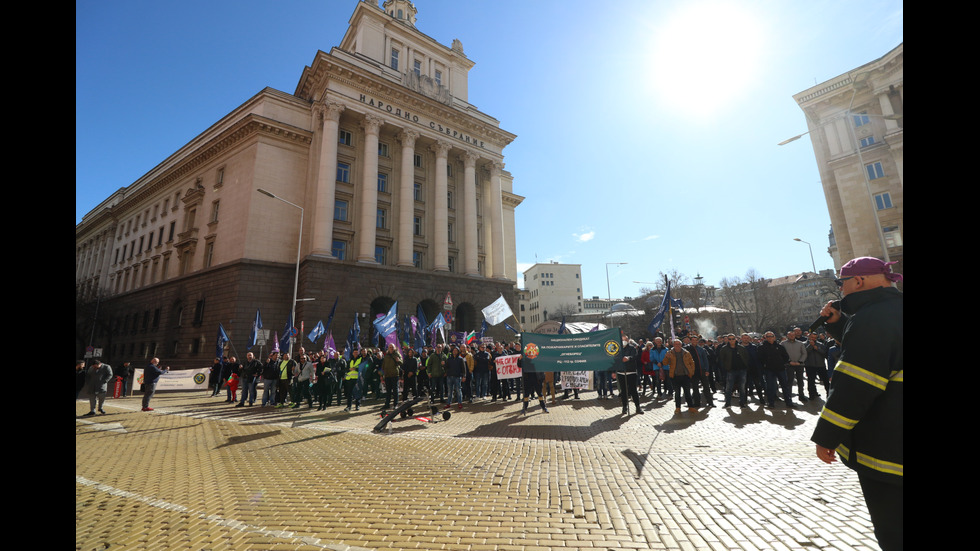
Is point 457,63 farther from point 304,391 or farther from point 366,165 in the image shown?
point 304,391

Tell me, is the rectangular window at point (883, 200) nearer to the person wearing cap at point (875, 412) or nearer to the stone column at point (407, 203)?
the stone column at point (407, 203)

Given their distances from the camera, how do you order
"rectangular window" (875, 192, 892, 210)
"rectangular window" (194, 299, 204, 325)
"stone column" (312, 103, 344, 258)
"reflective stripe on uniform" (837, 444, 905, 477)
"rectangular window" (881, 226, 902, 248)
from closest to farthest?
"reflective stripe on uniform" (837, 444, 905, 477), "stone column" (312, 103, 344, 258), "rectangular window" (194, 299, 204, 325), "rectangular window" (881, 226, 902, 248), "rectangular window" (875, 192, 892, 210)

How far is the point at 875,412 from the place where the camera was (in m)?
2.46

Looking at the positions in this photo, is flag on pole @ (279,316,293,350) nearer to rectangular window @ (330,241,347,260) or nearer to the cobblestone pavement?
rectangular window @ (330,241,347,260)

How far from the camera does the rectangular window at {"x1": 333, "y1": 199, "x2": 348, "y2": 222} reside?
108 feet

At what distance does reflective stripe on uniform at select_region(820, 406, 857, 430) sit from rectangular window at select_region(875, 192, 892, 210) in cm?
4489

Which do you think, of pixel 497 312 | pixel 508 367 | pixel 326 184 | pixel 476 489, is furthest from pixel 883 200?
pixel 326 184

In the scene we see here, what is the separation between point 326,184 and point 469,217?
42.3 ft

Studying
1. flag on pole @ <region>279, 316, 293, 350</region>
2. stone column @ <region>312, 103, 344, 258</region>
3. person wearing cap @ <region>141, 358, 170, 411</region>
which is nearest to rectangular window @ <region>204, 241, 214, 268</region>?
stone column @ <region>312, 103, 344, 258</region>

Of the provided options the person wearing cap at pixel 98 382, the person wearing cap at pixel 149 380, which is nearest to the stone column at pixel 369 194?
the person wearing cap at pixel 149 380

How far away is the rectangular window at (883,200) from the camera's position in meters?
33.7

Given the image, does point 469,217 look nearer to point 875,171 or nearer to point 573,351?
point 573,351

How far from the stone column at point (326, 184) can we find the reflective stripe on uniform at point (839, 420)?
30395 mm
